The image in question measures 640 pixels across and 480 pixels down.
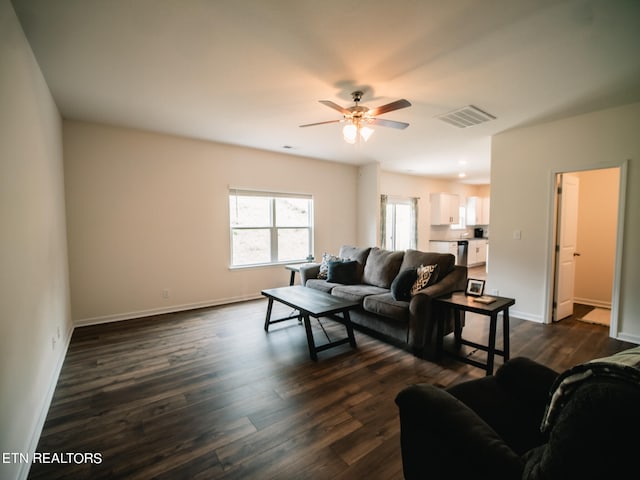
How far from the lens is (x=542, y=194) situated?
3953 millimetres

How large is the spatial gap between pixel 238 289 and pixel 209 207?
4.91 ft

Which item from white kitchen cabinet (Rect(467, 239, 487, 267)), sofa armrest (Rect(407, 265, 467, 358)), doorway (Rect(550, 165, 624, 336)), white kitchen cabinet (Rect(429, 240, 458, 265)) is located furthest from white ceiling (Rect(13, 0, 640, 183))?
white kitchen cabinet (Rect(467, 239, 487, 267))

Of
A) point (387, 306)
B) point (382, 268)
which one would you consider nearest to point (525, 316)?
point (382, 268)

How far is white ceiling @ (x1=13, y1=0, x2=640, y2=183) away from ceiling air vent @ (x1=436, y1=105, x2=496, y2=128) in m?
0.12

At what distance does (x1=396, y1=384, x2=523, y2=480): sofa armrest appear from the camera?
38.5 inches

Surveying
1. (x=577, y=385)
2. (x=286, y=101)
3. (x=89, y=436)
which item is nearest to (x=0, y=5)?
(x=286, y=101)

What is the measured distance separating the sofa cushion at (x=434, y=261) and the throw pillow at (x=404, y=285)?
31 cm

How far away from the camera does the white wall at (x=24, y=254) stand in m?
1.53

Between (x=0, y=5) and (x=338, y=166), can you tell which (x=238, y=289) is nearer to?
(x=338, y=166)

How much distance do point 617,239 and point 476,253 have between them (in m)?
6.04

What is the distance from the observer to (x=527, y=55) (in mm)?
2289

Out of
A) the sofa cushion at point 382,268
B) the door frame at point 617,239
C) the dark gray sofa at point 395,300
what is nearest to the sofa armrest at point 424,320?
the dark gray sofa at point 395,300

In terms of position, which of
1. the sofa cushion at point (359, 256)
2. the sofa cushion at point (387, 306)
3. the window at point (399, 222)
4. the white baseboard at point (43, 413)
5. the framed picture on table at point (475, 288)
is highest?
the window at point (399, 222)

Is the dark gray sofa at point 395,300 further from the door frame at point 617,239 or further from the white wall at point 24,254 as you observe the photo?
the white wall at point 24,254
